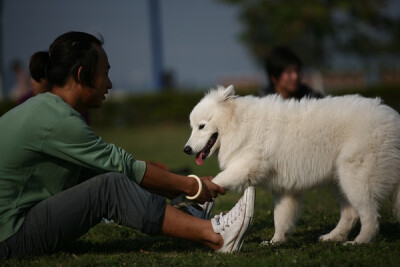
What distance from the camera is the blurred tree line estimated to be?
24609 mm

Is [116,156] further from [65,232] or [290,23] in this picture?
[290,23]

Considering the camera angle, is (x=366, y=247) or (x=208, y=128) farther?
(x=208, y=128)

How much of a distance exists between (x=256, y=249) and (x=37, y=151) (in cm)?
193

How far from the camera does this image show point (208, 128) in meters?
5.26

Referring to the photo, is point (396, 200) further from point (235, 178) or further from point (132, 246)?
point (132, 246)

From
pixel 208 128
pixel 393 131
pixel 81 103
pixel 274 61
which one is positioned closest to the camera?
pixel 81 103

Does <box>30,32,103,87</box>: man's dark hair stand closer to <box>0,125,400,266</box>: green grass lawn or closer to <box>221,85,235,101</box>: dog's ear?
<box>0,125,400,266</box>: green grass lawn

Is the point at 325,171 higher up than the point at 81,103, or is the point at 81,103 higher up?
the point at 81,103

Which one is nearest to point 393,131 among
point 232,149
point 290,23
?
point 232,149

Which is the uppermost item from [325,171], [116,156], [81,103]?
[81,103]

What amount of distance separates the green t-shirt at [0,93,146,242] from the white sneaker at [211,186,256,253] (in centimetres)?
85

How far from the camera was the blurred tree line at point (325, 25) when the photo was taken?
24609mm

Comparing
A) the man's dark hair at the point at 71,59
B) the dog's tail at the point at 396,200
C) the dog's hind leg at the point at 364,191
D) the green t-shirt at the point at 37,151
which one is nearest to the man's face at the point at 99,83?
the man's dark hair at the point at 71,59

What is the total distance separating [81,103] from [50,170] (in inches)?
23.1
